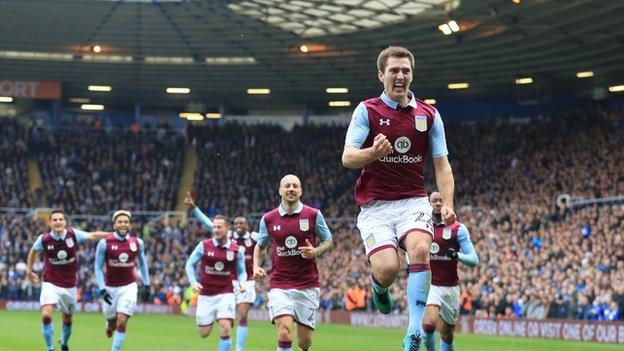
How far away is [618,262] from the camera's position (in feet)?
106

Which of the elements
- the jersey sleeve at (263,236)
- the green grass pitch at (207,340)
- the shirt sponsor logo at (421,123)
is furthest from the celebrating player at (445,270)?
the green grass pitch at (207,340)

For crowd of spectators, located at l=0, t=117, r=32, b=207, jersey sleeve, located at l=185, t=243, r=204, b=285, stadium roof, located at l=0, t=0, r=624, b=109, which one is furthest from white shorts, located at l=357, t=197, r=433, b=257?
crowd of spectators, located at l=0, t=117, r=32, b=207

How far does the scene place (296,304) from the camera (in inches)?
623

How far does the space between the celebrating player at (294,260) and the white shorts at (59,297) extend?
24.2 feet

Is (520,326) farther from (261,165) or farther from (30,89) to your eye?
(30,89)

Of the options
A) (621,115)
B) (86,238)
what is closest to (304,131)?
(621,115)

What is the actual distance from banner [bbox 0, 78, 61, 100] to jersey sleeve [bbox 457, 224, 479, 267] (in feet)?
160

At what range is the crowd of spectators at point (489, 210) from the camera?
34.7 metres

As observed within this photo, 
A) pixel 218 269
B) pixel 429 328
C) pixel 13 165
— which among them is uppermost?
pixel 13 165

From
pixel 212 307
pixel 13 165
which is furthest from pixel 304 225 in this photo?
pixel 13 165

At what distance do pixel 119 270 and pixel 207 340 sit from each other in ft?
23.4

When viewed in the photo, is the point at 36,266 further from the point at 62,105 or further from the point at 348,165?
the point at 348,165

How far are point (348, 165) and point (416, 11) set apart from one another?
32640mm

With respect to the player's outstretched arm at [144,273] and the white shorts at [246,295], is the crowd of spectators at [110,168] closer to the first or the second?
the white shorts at [246,295]
